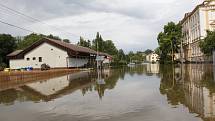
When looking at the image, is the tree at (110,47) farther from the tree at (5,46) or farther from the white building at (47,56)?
the white building at (47,56)

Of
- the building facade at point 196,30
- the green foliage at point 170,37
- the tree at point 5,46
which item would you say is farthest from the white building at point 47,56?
the green foliage at point 170,37

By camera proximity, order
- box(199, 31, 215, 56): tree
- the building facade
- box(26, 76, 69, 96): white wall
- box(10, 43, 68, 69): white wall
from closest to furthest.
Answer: box(26, 76, 69, 96): white wall → box(199, 31, 215, 56): tree → box(10, 43, 68, 69): white wall → the building facade

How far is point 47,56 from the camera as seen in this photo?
62812 millimetres

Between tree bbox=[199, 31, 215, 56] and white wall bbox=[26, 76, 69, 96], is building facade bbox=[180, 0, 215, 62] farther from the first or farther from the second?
white wall bbox=[26, 76, 69, 96]

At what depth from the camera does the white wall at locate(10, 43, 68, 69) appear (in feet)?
203

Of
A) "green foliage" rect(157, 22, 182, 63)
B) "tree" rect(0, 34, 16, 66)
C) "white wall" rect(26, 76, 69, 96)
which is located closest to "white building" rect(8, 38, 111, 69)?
"tree" rect(0, 34, 16, 66)

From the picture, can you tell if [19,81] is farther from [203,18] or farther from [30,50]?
[203,18]

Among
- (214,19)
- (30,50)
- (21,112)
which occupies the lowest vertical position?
(21,112)

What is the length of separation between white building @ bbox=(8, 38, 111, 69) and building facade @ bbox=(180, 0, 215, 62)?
2622cm

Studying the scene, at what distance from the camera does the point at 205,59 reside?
65438 mm

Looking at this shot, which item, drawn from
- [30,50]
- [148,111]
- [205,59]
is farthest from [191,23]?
[148,111]

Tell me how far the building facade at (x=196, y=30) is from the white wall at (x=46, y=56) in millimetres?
27642

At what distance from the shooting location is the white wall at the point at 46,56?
6200 cm

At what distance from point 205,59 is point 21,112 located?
189 ft
